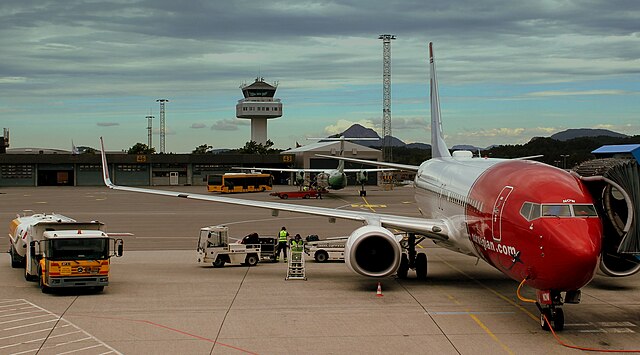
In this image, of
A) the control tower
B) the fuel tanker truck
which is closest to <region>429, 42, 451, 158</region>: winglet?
the fuel tanker truck

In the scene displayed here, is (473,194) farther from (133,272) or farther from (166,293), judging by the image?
(133,272)

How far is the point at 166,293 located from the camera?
87.6 ft

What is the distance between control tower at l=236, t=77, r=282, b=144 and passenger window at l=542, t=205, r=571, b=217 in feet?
566

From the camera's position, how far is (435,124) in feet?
131

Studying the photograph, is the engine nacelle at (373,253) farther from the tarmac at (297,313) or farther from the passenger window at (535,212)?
the passenger window at (535,212)

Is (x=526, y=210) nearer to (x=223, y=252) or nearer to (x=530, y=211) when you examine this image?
(x=530, y=211)

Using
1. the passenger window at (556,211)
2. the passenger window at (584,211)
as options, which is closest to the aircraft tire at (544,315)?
the passenger window at (556,211)

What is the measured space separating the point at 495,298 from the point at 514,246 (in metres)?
5.83

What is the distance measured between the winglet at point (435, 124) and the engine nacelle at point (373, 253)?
12.3m

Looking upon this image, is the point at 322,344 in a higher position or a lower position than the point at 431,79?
lower

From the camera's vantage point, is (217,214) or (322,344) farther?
(217,214)

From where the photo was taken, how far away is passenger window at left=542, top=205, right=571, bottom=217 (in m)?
18.9

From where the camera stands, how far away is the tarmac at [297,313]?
62.7 ft

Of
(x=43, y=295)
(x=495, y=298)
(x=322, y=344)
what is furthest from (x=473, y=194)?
(x=43, y=295)
